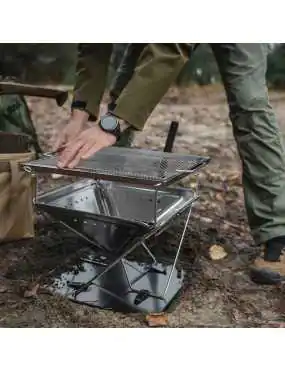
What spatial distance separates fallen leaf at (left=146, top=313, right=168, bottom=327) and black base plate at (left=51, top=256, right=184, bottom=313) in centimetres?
1

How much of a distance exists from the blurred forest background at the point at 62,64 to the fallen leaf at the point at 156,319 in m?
0.56

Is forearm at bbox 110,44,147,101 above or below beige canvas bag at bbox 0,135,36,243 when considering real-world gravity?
above

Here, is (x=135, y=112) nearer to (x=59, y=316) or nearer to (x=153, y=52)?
(x=153, y=52)

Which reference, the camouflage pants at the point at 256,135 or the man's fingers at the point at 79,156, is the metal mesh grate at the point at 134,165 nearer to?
the man's fingers at the point at 79,156

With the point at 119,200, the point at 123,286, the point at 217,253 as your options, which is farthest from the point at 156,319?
the point at 119,200

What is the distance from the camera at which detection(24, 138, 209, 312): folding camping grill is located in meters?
1.46

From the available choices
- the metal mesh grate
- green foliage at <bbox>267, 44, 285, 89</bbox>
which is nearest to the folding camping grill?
the metal mesh grate

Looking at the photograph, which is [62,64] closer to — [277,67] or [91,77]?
[91,77]

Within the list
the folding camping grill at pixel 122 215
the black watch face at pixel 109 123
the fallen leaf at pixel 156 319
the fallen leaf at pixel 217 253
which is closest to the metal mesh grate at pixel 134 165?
the folding camping grill at pixel 122 215

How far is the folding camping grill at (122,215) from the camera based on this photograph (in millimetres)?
1463

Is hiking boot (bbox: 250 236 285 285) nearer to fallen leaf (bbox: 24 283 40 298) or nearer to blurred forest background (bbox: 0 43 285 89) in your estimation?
blurred forest background (bbox: 0 43 285 89)

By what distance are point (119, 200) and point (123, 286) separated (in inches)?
9.3

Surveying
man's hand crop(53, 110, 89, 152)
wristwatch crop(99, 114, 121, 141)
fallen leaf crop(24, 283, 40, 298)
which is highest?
wristwatch crop(99, 114, 121, 141)
